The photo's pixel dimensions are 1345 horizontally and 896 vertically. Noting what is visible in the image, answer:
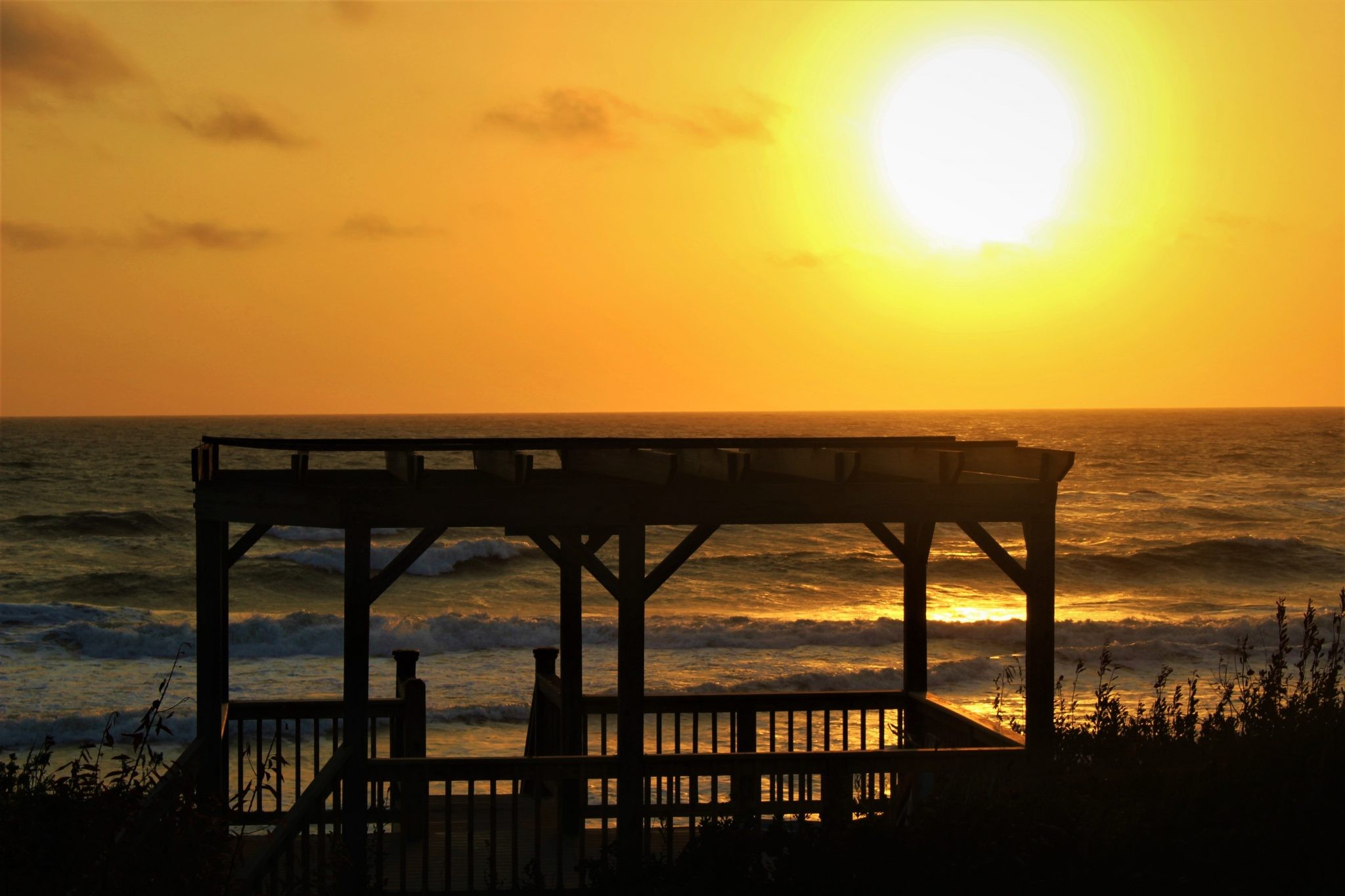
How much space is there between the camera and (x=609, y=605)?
132ft

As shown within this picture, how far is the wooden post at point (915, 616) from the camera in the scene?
10617 millimetres

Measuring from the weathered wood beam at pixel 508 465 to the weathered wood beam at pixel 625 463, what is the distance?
65cm

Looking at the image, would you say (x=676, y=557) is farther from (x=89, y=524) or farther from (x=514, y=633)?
(x=89, y=524)

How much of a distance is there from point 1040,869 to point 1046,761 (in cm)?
140

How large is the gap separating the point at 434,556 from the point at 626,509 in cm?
4021

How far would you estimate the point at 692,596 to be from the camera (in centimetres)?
4222

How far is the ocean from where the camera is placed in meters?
26.6

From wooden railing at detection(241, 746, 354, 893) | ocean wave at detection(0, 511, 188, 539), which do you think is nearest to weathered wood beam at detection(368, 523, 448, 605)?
wooden railing at detection(241, 746, 354, 893)

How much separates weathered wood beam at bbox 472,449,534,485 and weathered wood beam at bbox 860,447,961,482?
1996 millimetres

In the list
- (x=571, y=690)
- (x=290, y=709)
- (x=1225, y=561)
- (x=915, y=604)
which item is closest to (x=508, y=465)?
(x=571, y=690)

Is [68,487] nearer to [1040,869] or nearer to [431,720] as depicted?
[431,720]

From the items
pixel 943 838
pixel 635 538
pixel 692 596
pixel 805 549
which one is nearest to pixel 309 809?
pixel 635 538

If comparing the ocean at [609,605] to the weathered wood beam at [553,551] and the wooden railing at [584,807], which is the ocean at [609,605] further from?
the weathered wood beam at [553,551]

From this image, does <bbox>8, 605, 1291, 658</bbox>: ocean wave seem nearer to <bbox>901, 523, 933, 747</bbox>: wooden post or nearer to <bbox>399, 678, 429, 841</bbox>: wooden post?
A: <bbox>901, 523, 933, 747</bbox>: wooden post
